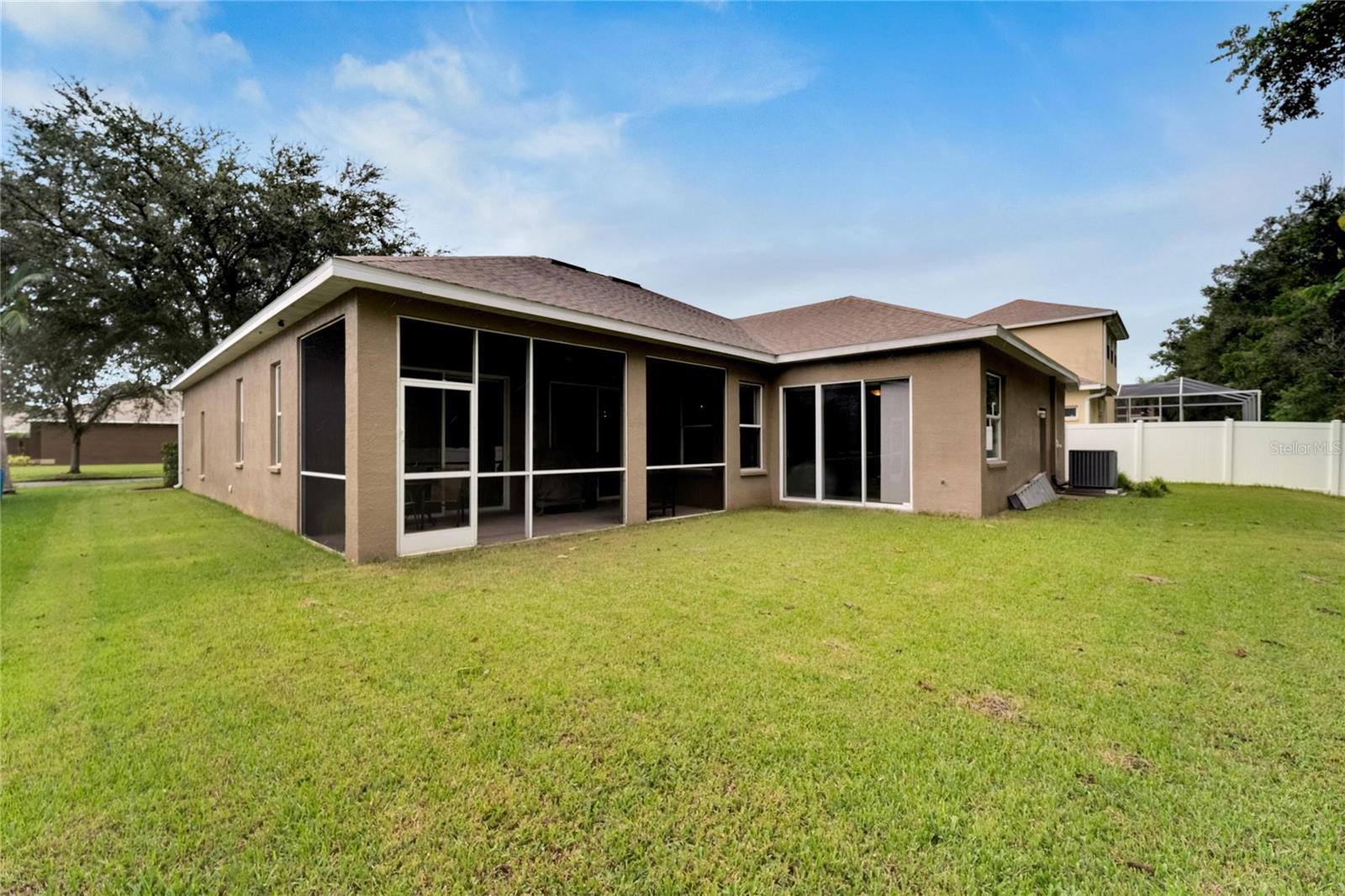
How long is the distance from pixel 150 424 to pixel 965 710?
143ft

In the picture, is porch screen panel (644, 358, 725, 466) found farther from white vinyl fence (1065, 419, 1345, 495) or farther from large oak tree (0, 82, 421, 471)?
large oak tree (0, 82, 421, 471)

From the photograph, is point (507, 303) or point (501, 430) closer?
point (507, 303)

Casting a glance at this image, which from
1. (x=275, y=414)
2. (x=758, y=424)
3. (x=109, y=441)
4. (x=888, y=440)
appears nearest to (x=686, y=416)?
(x=758, y=424)

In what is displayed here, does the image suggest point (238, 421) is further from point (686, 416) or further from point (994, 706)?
point (994, 706)

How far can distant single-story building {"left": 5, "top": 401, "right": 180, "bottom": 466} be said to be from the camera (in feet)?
103

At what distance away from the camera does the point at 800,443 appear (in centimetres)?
1083

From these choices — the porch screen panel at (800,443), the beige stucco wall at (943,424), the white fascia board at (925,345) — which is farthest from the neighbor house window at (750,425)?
the beige stucco wall at (943,424)

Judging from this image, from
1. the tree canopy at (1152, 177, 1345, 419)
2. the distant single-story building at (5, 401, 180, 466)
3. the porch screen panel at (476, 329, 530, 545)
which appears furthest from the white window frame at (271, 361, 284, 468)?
the distant single-story building at (5, 401, 180, 466)

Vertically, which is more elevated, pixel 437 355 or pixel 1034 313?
pixel 1034 313

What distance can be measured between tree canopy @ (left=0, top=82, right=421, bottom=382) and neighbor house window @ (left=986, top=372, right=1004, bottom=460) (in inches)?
812

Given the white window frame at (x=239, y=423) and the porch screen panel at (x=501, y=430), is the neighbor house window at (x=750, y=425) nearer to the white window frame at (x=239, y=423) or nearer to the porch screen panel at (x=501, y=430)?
the porch screen panel at (x=501, y=430)

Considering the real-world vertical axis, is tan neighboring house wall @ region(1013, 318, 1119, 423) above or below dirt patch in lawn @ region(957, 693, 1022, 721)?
above

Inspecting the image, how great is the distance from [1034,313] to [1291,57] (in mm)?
13642

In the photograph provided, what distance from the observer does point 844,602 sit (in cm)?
437
